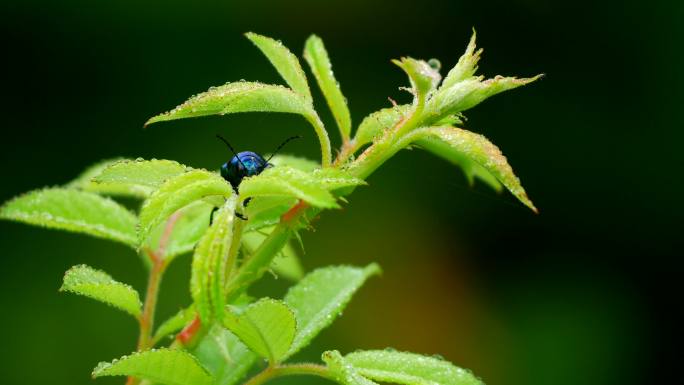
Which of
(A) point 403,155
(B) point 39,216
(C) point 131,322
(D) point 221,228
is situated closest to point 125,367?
(D) point 221,228

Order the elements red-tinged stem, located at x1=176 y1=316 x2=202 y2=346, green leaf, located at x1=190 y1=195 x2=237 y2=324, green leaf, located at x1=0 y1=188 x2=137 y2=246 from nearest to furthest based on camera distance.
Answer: green leaf, located at x1=190 y1=195 x2=237 y2=324 → red-tinged stem, located at x1=176 y1=316 x2=202 y2=346 → green leaf, located at x1=0 y1=188 x2=137 y2=246

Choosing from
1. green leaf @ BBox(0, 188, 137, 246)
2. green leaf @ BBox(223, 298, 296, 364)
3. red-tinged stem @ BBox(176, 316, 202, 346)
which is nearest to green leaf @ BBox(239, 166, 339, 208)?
green leaf @ BBox(223, 298, 296, 364)

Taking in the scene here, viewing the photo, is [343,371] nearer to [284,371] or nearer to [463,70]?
[284,371]

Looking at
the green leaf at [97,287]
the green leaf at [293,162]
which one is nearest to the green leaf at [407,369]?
the green leaf at [97,287]

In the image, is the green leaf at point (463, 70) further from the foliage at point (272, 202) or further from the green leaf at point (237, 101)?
the green leaf at point (237, 101)

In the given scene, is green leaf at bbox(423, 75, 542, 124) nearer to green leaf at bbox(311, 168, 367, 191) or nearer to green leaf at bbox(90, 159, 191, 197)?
→ green leaf at bbox(311, 168, 367, 191)

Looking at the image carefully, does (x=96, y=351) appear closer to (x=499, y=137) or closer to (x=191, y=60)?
(x=191, y=60)
